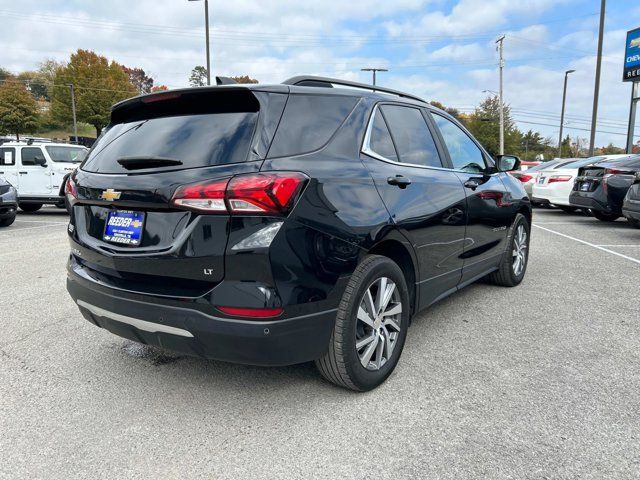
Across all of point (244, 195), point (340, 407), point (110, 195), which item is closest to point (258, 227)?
point (244, 195)

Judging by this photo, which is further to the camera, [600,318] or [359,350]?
[600,318]

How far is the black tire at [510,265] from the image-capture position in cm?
506

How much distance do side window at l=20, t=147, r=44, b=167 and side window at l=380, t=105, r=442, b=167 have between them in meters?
12.0

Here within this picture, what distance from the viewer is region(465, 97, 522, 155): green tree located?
54500 millimetres

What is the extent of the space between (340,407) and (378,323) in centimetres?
52

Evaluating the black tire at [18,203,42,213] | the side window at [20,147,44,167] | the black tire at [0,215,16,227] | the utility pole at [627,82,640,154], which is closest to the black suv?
the black tire at [0,215,16,227]

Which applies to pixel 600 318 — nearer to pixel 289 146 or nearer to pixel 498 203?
pixel 498 203

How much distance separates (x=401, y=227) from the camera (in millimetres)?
3000

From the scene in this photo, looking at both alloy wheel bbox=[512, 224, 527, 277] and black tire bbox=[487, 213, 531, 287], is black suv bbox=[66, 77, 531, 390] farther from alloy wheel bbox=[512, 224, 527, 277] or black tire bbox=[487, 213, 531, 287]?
alloy wheel bbox=[512, 224, 527, 277]

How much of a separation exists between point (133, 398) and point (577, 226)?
1077 centimetres

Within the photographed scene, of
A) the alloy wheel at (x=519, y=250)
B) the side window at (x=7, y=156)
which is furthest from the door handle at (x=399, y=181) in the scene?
the side window at (x=7, y=156)

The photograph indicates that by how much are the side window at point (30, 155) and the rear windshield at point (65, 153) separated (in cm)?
25

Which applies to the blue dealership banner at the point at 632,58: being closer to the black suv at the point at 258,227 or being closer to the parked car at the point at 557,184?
the parked car at the point at 557,184

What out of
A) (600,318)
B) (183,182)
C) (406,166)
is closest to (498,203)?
(600,318)
